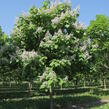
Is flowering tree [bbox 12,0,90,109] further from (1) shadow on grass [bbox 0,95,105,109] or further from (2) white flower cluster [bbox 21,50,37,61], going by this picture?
(1) shadow on grass [bbox 0,95,105,109]

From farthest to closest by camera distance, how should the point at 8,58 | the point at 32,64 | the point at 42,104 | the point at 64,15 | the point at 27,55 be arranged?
the point at 42,104 → the point at 64,15 → the point at 8,58 → the point at 32,64 → the point at 27,55

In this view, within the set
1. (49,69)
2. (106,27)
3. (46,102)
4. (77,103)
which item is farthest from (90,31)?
(49,69)

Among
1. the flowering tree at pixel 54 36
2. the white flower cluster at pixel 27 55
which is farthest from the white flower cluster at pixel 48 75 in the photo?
the white flower cluster at pixel 27 55

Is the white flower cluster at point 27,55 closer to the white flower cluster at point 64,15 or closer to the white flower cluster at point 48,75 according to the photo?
the white flower cluster at point 48,75

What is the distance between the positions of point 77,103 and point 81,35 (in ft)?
19.9

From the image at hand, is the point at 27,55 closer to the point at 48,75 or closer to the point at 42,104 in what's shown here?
the point at 48,75

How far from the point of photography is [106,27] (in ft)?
94.2

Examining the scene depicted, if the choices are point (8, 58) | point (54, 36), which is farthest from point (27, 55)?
point (54, 36)

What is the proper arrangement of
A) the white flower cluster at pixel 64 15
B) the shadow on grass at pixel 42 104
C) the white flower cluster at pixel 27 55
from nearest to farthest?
the white flower cluster at pixel 27 55, the white flower cluster at pixel 64 15, the shadow on grass at pixel 42 104

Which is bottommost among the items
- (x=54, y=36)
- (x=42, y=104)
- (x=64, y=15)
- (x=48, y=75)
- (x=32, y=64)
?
(x=42, y=104)

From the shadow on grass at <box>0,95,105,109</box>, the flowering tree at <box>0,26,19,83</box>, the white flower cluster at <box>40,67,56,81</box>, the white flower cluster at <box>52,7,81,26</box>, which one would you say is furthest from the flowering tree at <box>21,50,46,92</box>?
the white flower cluster at <box>52,7,81,26</box>

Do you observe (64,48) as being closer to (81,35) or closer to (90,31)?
(81,35)

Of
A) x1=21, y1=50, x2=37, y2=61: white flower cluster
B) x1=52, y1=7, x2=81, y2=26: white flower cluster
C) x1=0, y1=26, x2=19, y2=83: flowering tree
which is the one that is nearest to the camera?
x1=21, y1=50, x2=37, y2=61: white flower cluster

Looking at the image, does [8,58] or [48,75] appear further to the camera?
[8,58]
